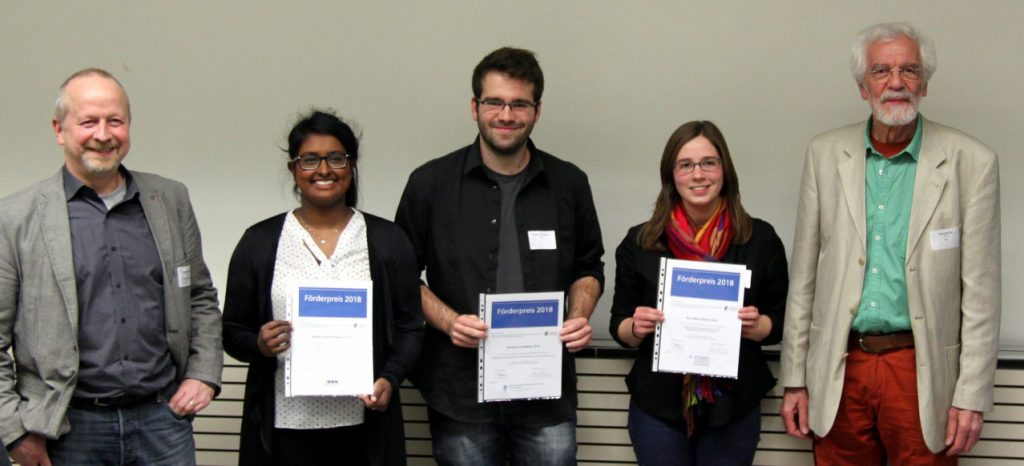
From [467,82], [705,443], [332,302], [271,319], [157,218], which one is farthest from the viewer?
[467,82]

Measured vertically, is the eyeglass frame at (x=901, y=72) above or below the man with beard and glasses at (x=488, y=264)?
above

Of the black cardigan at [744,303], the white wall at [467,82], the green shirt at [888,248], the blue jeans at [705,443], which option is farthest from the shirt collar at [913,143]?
the blue jeans at [705,443]

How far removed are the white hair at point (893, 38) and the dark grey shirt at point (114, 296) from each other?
7.49 feet

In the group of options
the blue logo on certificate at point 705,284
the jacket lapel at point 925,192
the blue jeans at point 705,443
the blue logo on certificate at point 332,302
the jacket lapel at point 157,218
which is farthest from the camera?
the blue jeans at point 705,443

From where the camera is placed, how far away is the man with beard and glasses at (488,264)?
347cm

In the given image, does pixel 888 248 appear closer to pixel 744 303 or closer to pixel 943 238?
pixel 943 238

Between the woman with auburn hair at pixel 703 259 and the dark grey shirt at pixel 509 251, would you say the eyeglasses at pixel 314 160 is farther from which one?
the woman with auburn hair at pixel 703 259

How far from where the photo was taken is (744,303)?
138 inches

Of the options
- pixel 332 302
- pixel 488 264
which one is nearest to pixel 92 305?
pixel 332 302

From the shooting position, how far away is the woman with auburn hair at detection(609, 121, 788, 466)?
3459 millimetres

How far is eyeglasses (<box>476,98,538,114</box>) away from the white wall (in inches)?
35.3

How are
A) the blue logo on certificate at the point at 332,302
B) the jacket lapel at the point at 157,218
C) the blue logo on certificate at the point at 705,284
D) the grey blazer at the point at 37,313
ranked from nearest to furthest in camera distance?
the grey blazer at the point at 37,313, the jacket lapel at the point at 157,218, the blue logo on certificate at the point at 332,302, the blue logo on certificate at the point at 705,284

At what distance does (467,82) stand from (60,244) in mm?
1891

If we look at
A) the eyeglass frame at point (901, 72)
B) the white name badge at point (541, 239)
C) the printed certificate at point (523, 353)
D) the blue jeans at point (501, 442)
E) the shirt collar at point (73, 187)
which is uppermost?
the eyeglass frame at point (901, 72)
